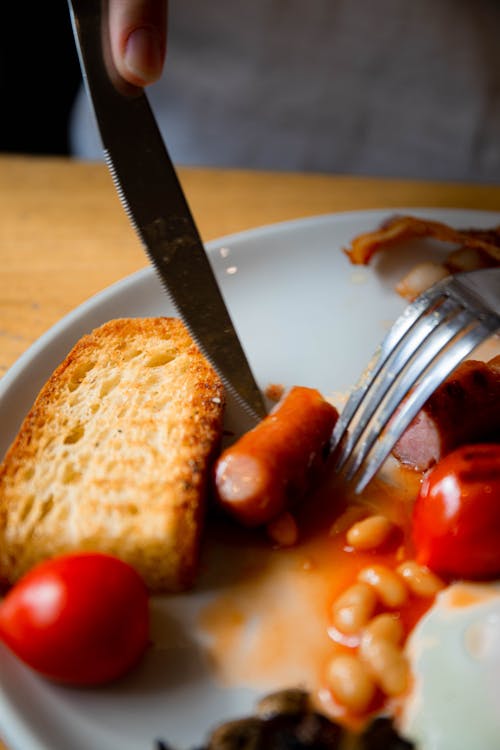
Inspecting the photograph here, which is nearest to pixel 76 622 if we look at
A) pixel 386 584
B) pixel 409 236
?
pixel 386 584

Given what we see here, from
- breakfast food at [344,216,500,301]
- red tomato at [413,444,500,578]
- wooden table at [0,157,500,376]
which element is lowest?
wooden table at [0,157,500,376]

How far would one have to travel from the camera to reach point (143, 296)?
83.4 inches

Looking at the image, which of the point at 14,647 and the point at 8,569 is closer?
the point at 14,647

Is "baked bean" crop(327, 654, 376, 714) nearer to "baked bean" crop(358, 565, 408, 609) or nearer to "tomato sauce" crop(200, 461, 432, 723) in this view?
"tomato sauce" crop(200, 461, 432, 723)

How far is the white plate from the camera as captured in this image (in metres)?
1.20

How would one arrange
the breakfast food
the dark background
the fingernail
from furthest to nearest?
the dark background
the breakfast food
the fingernail

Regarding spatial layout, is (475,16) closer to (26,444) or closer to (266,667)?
(26,444)

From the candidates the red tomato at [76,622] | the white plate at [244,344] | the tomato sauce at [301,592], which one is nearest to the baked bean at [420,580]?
the tomato sauce at [301,592]

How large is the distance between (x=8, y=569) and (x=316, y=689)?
0.57 m

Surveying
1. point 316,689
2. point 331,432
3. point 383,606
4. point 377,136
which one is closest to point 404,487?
point 331,432

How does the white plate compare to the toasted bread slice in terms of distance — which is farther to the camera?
the toasted bread slice

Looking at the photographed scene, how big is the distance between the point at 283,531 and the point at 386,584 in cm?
21

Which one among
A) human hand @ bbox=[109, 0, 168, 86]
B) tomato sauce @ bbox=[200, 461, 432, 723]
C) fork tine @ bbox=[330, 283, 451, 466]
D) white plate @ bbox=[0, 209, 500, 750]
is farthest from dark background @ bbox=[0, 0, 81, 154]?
tomato sauce @ bbox=[200, 461, 432, 723]

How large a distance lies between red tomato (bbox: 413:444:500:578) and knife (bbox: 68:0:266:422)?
0.45 metres
